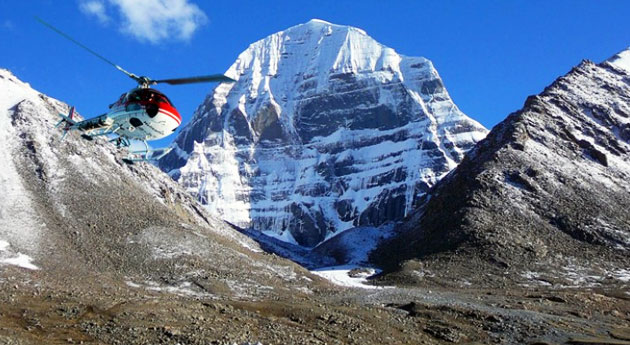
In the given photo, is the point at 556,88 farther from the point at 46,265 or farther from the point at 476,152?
the point at 46,265

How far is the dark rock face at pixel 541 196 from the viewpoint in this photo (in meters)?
96.4

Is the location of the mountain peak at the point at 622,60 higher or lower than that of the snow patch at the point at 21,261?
higher

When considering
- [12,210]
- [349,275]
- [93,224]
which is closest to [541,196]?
[349,275]

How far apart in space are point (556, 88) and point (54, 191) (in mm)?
118591

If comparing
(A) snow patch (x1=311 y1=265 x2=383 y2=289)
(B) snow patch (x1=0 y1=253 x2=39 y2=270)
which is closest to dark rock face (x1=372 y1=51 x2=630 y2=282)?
(A) snow patch (x1=311 y1=265 x2=383 y2=289)

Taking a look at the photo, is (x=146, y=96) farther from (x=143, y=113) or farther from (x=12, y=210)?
(x=12, y=210)

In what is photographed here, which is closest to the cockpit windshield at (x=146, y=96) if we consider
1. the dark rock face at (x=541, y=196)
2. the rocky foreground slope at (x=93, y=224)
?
the rocky foreground slope at (x=93, y=224)

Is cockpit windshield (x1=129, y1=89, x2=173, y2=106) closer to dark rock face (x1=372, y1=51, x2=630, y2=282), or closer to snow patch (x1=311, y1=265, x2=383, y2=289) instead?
snow patch (x1=311, y1=265, x2=383, y2=289)

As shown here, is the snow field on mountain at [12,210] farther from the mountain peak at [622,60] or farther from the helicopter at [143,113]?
the mountain peak at [622,60]

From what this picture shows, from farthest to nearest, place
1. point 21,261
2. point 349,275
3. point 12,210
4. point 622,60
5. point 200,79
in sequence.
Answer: point 622,60 → point 349,275 → point 12,210 → point 21,261 → point 200,79

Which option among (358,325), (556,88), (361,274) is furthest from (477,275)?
(556,88)

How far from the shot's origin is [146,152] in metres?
46.1

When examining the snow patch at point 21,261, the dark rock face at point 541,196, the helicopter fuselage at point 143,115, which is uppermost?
the dark rock face at point 541,196

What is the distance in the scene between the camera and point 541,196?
111 m
